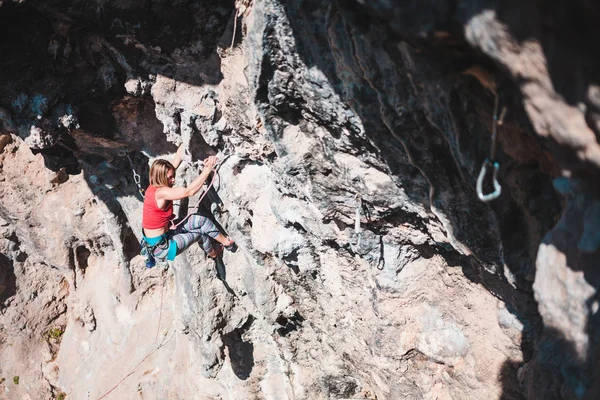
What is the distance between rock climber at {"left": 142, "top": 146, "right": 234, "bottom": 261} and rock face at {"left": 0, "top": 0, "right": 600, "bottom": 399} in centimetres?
21

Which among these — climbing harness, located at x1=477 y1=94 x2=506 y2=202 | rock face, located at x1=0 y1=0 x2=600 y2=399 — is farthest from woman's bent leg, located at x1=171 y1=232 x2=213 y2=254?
climbing harness, located at x1=477 y1=94 x2=506 y2=202

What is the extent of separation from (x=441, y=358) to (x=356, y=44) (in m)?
2.67

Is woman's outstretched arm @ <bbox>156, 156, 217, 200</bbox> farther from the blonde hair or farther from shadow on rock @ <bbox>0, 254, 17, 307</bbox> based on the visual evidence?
shadow on rock @ <bbox>0, 254, 17, 307</bbox>

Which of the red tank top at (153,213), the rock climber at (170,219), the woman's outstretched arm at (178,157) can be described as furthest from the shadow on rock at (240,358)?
the woman's outstretched arm at (178,157)

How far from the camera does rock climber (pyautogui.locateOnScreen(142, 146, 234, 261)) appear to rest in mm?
4336

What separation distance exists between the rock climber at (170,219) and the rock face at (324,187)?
8.1 inches

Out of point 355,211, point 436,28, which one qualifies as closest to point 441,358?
point 355,211

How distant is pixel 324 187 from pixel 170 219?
1.82m

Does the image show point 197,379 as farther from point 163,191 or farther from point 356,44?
point 356,44

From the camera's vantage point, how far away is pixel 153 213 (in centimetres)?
461

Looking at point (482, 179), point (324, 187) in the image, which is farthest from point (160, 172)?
point (482, 179)

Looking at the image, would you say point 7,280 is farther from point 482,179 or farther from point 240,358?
point 482,179

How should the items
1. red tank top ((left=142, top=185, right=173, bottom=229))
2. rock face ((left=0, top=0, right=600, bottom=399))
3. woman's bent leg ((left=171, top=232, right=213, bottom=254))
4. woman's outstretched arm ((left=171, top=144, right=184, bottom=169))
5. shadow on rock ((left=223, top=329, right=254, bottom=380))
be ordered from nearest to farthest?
rock face ((left=0, top=0, right=600, bottom=399)) → red tank top ((left=142, top=185, right=173, bottom=229)) → woman's outstretched arm ((left=171, top=144, right=184, bottom=169)) → woman's bent leg ((left=171, top=232, right=213, bottom=254)) → shadow on rock ((left=223, top=329, right=254, bottom=380))

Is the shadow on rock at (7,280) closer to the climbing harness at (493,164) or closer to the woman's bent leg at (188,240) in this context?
the woman's bent leg at (188,240)
